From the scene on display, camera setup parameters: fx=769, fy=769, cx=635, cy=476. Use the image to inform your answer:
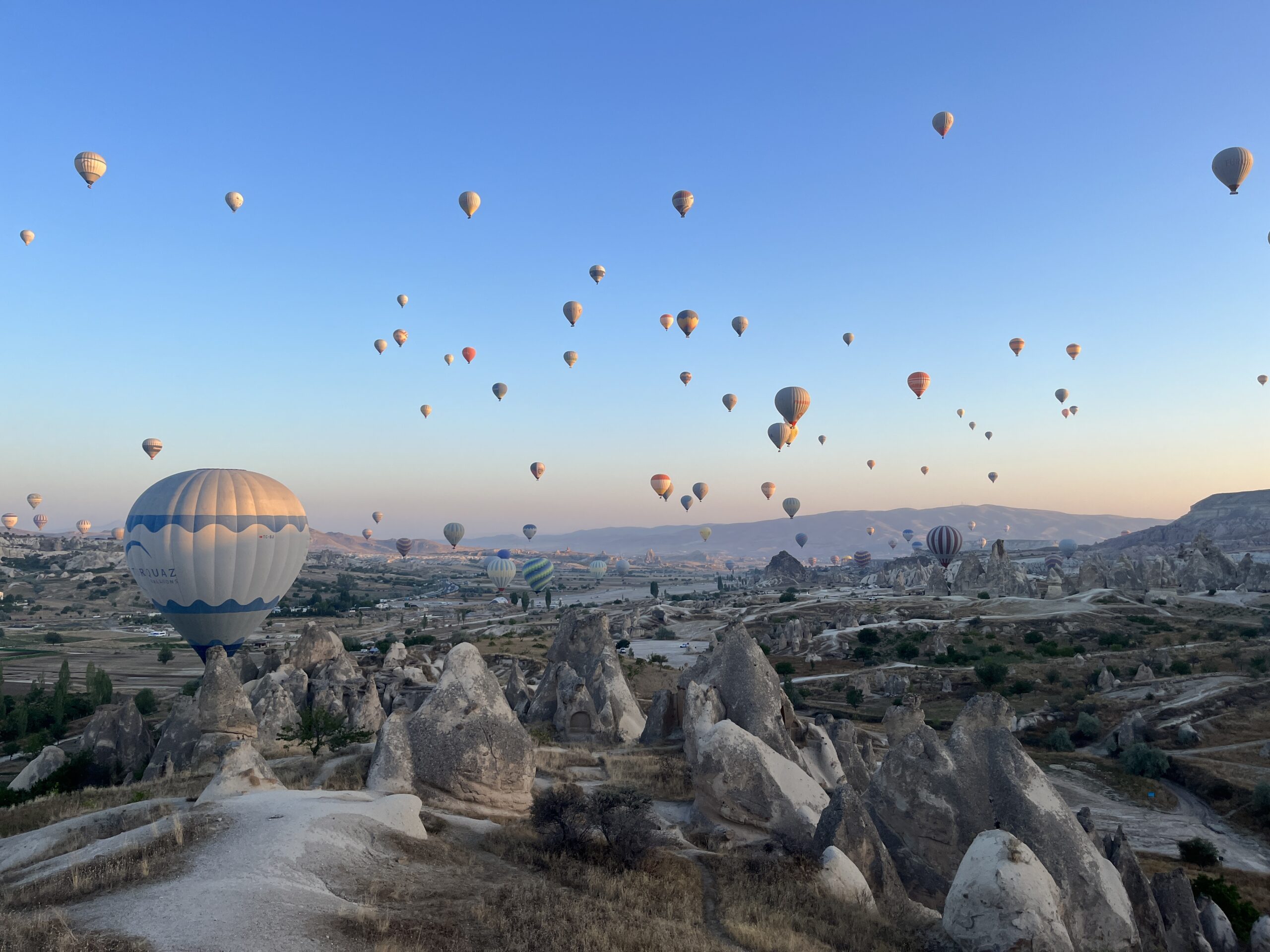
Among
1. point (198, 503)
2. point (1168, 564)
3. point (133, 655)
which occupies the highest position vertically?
point (198, 503)

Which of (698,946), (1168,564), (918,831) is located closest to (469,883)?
(698,946)

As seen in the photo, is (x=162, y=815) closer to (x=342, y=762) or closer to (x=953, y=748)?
(x=342, y=762)

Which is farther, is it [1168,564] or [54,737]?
[1168,564]

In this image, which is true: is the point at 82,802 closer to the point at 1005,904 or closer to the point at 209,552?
the point at 1005,904

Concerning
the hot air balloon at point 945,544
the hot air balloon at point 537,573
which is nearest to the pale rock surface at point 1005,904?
the hot air balloon at point 945,544

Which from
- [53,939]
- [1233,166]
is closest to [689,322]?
[1233,166]
